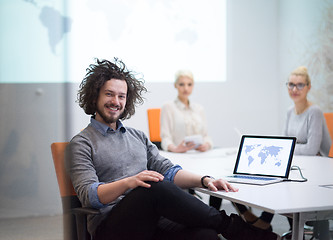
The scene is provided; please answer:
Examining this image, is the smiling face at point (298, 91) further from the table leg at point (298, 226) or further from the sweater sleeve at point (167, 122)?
the table leg at point (298, 226)

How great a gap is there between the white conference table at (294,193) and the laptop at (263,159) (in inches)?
3.5

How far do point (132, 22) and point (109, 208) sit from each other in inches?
151

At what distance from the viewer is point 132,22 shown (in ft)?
17.8

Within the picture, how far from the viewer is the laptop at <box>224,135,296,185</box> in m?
2.20

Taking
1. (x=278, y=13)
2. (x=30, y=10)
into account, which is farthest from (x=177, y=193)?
(x=278, y=13)

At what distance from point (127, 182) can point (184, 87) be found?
251cm

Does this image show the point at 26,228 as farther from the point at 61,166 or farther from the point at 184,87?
the point at 184,87

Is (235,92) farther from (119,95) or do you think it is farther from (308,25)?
(119,95)

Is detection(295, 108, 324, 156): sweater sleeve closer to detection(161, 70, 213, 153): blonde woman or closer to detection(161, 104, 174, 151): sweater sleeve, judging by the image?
detection(161, 70, 213, 153): blonde woman

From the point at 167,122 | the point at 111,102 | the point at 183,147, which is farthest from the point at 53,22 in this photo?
the point at 167,122

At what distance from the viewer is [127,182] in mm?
1792

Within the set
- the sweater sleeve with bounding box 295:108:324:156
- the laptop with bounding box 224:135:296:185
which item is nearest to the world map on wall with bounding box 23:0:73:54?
the laptop with bounding box 224:135:296:185

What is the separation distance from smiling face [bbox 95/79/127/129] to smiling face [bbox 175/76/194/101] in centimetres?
207

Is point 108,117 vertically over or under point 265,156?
over
